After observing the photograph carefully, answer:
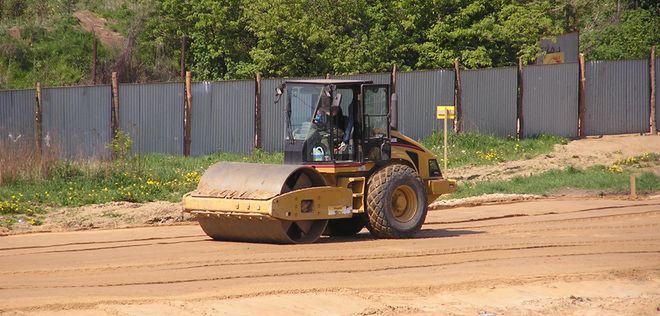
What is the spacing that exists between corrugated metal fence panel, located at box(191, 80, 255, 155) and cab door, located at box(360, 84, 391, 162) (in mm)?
14206

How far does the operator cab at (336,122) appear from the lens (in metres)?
17.6

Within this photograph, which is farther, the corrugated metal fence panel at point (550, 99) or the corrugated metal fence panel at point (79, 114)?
the corrugated metal fence panel at point (550, 99)

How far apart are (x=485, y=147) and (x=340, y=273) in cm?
1762

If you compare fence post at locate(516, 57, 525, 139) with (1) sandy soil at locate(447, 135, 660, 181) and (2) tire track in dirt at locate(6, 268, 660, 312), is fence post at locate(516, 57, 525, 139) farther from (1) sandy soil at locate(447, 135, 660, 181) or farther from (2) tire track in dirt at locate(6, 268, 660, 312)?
(2) tire track in dirt at locate(6, 268, 660, 312)

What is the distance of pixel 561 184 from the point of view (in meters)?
26.9

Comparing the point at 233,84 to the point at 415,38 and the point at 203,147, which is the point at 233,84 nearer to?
the point at 203,147

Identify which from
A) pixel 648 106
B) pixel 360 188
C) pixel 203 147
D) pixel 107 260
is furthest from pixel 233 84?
pixel 107 260

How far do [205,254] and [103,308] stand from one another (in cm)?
433

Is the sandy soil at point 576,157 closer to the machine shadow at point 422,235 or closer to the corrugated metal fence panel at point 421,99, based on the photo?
the corrugated metal fence panel at point 421,99

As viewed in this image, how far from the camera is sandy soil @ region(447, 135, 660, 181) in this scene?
29.1 m

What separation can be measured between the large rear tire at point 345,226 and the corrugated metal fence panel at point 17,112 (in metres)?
13.1

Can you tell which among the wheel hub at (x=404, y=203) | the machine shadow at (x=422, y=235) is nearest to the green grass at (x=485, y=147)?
the machine shadow at (x=422, y=235)

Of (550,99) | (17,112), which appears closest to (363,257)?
(17,112)

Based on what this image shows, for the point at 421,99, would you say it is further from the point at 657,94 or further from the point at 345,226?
the point at 345,226
